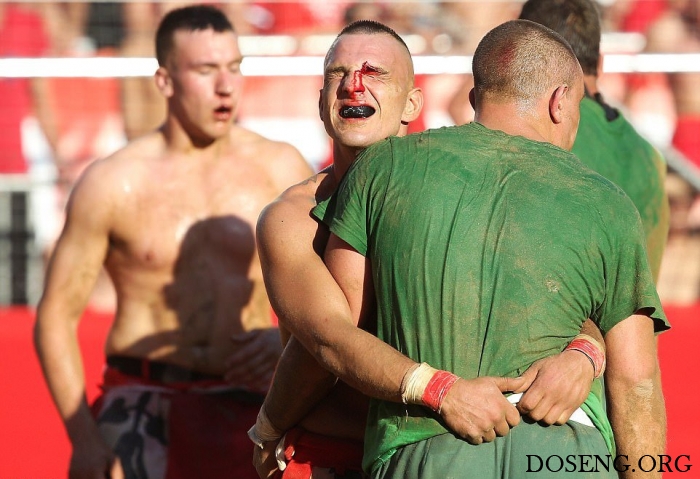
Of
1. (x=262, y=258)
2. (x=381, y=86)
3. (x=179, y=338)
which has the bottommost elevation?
(x=179, y=338)

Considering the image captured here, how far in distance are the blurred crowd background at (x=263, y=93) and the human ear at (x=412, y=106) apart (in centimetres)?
403

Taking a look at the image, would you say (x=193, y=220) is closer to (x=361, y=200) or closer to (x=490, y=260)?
(x=361, y=200)

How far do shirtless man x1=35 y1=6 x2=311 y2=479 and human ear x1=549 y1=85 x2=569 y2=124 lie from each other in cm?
156

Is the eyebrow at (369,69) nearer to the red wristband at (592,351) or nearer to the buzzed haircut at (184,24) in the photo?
the red wristband at (592,351)

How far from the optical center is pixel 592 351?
2.47 meters

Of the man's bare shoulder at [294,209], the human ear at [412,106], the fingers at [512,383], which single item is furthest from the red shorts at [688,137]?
the fingers at [512,383]

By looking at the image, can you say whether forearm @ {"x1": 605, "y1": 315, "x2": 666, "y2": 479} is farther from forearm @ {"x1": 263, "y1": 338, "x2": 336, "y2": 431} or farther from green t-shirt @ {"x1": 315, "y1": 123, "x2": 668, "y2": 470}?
forearm @ {"x1": 263, "y1": 338, "x2": 336, "y2": 431}

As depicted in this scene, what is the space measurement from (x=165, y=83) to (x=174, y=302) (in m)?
0.88

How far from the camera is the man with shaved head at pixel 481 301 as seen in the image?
2387 mm

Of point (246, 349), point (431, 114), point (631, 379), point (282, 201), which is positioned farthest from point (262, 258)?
point (431, 114)

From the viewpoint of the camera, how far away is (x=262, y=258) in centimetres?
275

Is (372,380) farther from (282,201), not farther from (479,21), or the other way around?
(479,21)

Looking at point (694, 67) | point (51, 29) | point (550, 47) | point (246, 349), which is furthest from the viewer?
point (51, 29)

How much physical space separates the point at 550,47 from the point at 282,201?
78cm
